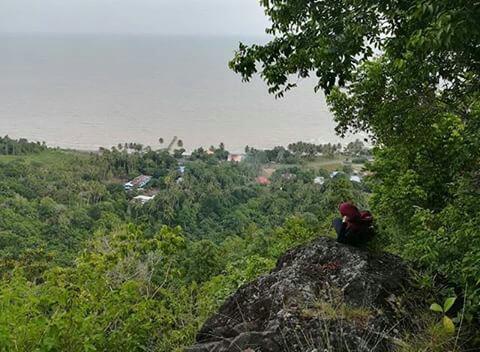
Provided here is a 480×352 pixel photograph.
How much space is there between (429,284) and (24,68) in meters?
99.8

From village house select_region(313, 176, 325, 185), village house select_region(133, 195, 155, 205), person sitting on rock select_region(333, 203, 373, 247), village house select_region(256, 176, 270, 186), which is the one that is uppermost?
person sitting on rock select_region(333, 203, 373, 247)

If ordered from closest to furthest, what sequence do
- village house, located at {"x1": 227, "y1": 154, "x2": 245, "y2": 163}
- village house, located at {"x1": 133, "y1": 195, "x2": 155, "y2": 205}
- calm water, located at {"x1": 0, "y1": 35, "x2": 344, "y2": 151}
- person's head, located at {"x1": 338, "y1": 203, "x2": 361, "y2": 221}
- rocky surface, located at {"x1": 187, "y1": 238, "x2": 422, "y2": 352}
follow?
rocky surface, located at {"x1": 187, "y1": 238, "x2": 422, "y2": 352}
person's head, located at {"x1": 338, "y1": 203, "x2": 361, "y2": 221}
village house, located at {"x1": 133, "y1": 195, "x2": 155, "y2": 205}
village house, located at {"x1": 227, "y1": 154, "x2": 245, "y2": 163}
calm water, located at {"x1": 0, "y1": 35, "x2": 344, "y2": 151}

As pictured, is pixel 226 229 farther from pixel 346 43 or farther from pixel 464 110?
pixel 346 43

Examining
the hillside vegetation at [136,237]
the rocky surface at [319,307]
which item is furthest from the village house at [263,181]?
the rocky surface at [319,307]

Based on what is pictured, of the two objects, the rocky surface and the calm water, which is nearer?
the rocky surface

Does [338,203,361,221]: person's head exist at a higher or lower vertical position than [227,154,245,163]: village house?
higher

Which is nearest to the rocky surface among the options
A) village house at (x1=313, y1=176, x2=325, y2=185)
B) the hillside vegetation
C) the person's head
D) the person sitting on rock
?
the person sitting on rock

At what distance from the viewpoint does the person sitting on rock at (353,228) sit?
349 cm

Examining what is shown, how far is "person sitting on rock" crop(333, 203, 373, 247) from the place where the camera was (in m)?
3.49

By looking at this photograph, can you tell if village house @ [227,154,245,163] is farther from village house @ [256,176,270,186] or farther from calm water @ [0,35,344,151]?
village house @ [256,176,270,186]

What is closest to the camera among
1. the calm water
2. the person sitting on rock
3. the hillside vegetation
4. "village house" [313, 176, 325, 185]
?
the hillside vegetation

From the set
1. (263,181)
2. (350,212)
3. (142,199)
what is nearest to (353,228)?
(350,212)

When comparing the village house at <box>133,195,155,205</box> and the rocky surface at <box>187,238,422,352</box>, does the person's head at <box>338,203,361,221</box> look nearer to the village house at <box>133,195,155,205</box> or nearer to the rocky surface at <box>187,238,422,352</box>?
the rocky surface at <box>187,238,422,352</box>

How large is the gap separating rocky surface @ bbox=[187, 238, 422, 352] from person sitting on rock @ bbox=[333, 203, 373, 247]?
9.0 inches
